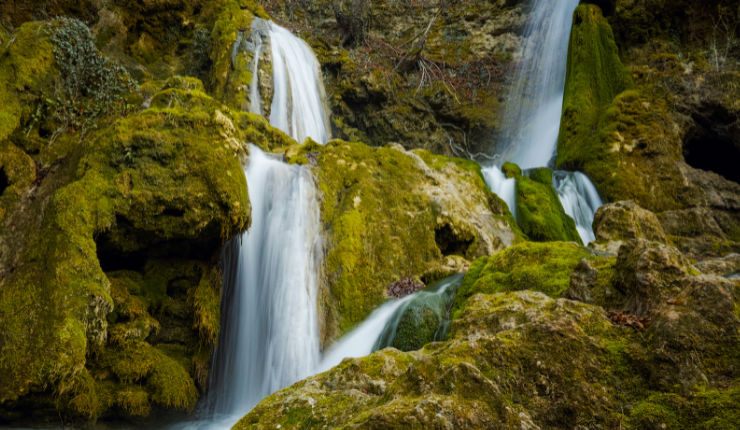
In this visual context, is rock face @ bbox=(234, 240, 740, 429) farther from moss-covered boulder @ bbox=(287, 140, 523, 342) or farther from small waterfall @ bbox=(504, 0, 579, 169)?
small waterfall @ bbox=(504, 0, 579, 169)

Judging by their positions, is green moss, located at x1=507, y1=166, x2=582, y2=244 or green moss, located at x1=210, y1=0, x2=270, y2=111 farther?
green moss, located at x1=210, y1=0, x2=270, y2=111

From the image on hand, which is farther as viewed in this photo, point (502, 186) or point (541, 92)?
point (541, 92)

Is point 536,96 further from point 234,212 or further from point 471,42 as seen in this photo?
point 234,212

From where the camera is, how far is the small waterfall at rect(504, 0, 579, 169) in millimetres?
Answer: 16328

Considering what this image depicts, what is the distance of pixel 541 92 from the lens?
1825 cm

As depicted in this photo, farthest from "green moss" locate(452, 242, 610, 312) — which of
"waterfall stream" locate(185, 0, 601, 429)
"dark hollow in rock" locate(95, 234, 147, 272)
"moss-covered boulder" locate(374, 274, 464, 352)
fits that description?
"dark hollow in rock" locate(95, 234, 147, 272)

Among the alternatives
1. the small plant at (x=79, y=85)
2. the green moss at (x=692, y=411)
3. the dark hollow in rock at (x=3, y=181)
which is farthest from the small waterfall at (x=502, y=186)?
the dark hollow in rock at (x=3, y=181)

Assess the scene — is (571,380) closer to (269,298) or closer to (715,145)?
(269,298)

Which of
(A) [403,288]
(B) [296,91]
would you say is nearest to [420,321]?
(A) [403,288]

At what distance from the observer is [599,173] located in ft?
41.1

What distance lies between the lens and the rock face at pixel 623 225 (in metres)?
7.63

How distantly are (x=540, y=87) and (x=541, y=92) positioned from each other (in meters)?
0.30

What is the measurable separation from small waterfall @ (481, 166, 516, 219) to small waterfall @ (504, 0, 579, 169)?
4.32m

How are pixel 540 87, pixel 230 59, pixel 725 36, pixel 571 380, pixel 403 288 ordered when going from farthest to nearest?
pixel 540 87
pixel 725 36
pixel 230 59
pixel 403 288
pixel 571 380
